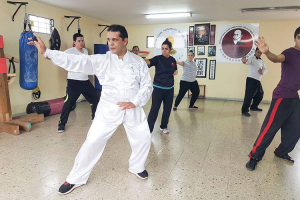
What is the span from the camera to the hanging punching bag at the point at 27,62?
3.77 m

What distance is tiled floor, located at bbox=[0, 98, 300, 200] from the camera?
78.1 inches

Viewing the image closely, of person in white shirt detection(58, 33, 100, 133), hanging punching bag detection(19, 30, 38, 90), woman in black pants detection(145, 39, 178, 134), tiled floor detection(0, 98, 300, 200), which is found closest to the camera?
tiled floor detection(0, 98, 300, 200)

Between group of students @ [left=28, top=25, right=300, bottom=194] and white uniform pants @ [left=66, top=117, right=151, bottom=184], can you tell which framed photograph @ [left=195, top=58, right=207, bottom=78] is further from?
white uniform pants @ [left=66, top=117, right=151, bottom=184]

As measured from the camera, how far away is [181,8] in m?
5.16

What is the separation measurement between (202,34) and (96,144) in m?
5.99

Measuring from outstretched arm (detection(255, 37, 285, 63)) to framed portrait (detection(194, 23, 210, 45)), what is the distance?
4.95 m

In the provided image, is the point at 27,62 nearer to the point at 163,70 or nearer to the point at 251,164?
the point at 163,70

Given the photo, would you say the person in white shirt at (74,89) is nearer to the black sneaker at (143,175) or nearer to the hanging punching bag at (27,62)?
the hanging punching bag at (27,62)

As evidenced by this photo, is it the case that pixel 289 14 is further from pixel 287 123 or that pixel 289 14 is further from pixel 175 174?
pixel 175 174

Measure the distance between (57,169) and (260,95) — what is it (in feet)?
15.7

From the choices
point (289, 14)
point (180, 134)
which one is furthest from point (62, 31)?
point (289, 14)

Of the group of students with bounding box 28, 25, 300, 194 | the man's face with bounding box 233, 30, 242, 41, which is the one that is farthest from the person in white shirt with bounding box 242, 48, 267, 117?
the group of students with bounding box 28, 25, 300, 194

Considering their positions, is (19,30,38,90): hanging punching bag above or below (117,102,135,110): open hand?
above

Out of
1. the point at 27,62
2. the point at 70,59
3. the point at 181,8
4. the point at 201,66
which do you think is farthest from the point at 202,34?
the point at 70,59
